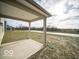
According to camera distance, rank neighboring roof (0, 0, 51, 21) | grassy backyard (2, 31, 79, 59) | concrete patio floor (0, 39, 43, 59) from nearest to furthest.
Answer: neighboring roof (0, 0, 51, 21), concrete patio floor (0, 39, 43, 59), grassy backyard (2, 31, 79, 59)

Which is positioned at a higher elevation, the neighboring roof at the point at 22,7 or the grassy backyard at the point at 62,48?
the neighboring roof at the point at 22,7

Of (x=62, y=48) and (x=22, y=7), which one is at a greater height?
(x=22, y=7)

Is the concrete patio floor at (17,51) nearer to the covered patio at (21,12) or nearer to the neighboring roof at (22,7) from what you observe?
the covered patio at (21,12)

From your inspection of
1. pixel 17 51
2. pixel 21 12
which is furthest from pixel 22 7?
pixel 17 51

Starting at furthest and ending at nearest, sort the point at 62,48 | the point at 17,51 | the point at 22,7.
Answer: the point at 62,48, the point at 17,51, the point at 22,7

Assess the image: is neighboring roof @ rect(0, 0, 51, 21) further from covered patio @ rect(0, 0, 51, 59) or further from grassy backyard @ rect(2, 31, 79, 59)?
grassy backyard @ rect(2, 31, 79, 59)

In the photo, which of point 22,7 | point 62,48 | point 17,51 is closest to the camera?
point 22,7

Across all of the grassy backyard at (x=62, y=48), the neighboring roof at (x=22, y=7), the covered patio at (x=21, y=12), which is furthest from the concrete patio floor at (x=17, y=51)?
the neighboring roof at (x=22, y=7)

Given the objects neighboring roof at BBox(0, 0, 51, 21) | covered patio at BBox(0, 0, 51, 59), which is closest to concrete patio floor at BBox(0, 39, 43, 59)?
covered patio at BBox(0, 0, 51, 59)

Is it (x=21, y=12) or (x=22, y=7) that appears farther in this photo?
(x=21, y=12)

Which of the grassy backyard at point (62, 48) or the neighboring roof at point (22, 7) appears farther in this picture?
the grassy backyard at point (62, 48)

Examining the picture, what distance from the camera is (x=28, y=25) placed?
5387 millimetres

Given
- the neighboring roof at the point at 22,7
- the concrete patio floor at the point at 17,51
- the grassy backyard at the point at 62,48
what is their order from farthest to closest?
the grassy backyard at the point at 62,48
the concrete patio floor at the point at 17,51
the neighboring roof at the point at 22,7

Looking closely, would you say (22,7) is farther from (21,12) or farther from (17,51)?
(17,51)
